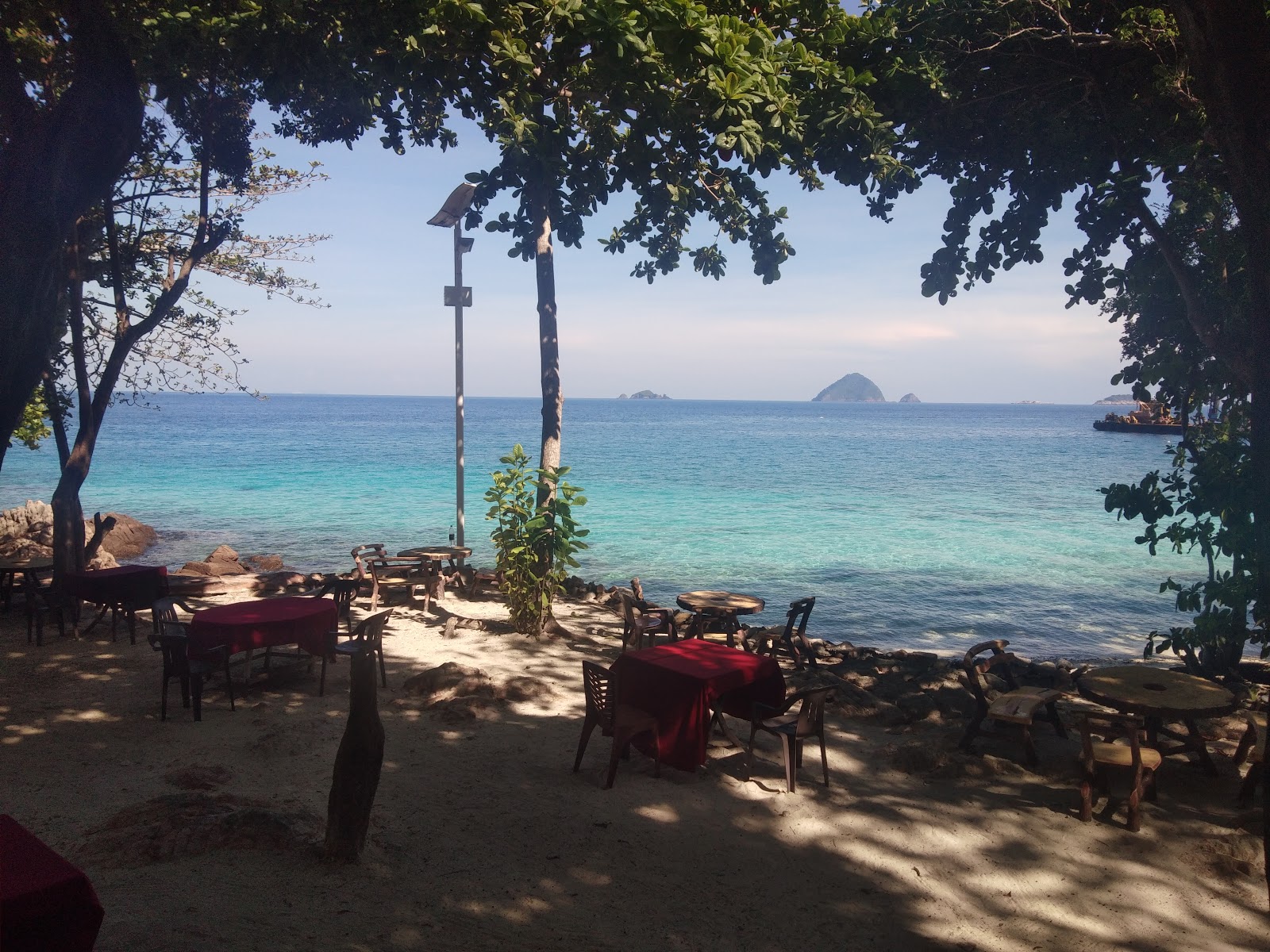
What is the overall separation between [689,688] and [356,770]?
277 cm

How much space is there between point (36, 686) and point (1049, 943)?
9.73 metres

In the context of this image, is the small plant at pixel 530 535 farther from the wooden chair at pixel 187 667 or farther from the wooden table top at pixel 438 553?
the wooden chair at pixel 187 667

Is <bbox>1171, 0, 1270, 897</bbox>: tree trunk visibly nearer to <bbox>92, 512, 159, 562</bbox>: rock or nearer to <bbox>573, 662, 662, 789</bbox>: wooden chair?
<bbox>573, 662, 662, 789</bbox>: wooden chair

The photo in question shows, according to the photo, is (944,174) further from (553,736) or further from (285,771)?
(285,771)

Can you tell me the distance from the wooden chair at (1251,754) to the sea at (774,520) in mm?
7473

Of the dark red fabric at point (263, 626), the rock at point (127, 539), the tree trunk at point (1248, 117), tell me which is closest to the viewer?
the tree trunk at point (1248, 117)

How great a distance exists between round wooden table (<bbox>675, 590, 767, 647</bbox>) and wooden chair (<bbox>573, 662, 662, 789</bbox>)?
3.38 metres

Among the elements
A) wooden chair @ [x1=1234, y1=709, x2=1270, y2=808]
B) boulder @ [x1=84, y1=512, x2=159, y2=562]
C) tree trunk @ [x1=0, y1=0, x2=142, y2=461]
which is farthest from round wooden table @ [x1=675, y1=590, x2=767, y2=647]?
boulder @ [x1=84, y1=512, x2=159, y2=562]

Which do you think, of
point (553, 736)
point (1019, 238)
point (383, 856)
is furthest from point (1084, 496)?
point (383, 856)

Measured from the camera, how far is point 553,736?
752 centimetres

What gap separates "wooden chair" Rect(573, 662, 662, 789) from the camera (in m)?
6.43

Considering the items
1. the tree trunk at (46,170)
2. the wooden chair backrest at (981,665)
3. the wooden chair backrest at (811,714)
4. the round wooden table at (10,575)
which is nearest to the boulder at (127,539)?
the round wooden table at (10,575)

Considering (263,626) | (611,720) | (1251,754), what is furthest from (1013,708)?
(263,626)

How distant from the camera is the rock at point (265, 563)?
18422mm
